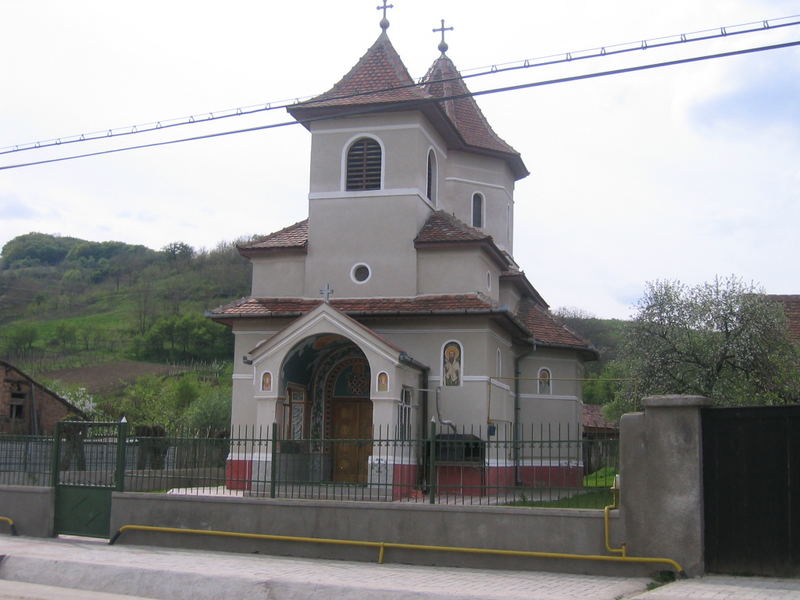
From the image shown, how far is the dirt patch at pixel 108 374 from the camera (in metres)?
67.2

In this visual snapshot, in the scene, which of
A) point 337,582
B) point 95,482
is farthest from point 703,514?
point 95,482

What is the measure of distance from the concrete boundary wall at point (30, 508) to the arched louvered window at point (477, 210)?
17.5 metres

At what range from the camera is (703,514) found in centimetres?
1108

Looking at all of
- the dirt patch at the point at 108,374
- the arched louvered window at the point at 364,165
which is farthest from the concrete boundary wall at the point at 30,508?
the dirt patch at the point at 108,374

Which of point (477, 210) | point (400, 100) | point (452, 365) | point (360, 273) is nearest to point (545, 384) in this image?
point (452, 365)

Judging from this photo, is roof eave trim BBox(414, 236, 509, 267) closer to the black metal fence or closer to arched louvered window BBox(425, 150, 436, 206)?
arched louvered window BBox(425, 150, 436, 206)

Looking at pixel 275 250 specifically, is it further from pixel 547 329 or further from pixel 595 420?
pixel 595 420

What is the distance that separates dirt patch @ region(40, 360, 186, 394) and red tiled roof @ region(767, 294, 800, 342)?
160ft

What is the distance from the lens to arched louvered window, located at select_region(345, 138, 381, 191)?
23.8m

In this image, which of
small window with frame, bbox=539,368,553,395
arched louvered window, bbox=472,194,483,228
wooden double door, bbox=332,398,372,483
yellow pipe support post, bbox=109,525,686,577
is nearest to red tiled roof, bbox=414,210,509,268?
wooden double door, bbox=332,398,372,483

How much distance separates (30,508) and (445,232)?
12.1 m

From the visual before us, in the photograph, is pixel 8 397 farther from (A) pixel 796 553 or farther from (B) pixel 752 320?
(A) pixel 796 553

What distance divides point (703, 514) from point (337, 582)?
4.62 metres

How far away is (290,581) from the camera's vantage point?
11016 mm
